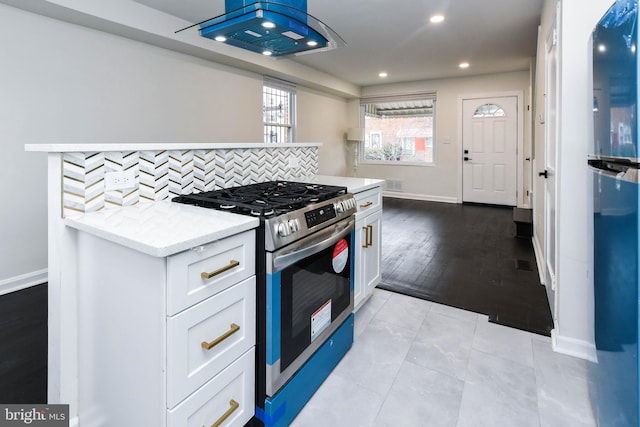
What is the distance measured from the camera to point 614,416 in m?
1.10

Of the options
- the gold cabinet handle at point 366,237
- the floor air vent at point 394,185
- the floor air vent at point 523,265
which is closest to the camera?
the gold cabinet handle at point 366,237

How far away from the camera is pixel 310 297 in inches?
61.7

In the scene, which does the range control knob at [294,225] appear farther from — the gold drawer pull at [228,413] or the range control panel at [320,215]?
the gold drawer pull at [228,413]

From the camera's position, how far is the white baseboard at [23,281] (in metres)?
2.81

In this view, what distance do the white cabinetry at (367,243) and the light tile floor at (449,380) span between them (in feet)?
0.76

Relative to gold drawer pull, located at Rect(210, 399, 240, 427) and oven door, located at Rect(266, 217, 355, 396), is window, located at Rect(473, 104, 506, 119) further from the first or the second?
gold drawer pull, located at Rect(210, 399, 240, 427)

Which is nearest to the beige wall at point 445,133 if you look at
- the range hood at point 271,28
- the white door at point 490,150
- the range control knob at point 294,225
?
the white door at point 490,150

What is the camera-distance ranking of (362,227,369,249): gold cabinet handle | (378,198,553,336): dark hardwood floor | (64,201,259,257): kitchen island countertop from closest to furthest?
(64,201,259,257): kitchen island countertop < (362,227,369,249): gold cabinet handle < (378,198,553,336): dark hardwood floor

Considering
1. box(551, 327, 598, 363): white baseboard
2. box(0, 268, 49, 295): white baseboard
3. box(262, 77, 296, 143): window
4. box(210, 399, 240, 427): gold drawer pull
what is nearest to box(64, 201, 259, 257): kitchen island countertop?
box(210, 399, 240, 427): gold drawer pull

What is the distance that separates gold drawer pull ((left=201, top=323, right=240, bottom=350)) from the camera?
1105 millimetres

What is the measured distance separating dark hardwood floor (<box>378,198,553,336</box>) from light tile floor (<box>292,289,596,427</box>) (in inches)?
11.4

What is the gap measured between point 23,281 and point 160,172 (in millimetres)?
2306

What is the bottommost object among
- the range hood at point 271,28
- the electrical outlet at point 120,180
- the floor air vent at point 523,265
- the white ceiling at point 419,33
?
the floor air vent at point 523,265

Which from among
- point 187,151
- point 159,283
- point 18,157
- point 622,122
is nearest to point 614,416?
point 622,122
